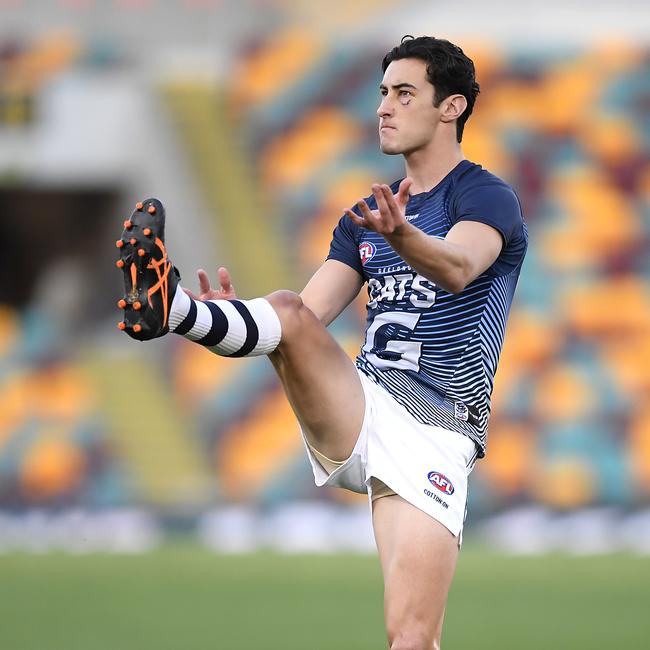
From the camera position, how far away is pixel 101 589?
31.1 feet

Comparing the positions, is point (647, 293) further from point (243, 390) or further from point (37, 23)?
point (37, 23)

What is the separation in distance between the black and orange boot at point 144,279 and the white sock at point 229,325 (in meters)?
0.06

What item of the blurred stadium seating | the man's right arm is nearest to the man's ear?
the man's right arm

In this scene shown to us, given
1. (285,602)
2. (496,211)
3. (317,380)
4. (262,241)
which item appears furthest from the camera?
(262,241)

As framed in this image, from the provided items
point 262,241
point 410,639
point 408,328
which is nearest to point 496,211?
point 408,328

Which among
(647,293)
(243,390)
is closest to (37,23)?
(243,390)

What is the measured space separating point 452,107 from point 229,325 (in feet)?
3.87

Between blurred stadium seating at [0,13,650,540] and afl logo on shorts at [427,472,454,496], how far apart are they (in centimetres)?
847

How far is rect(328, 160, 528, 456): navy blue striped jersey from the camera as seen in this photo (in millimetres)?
4602

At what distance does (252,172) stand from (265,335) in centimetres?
1188

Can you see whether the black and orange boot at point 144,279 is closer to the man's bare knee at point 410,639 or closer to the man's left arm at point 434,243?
the man's left arm at point 434,243

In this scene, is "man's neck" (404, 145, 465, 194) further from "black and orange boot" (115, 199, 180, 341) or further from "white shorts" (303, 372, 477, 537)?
"black and orange boot" (115, 199, 180, 341)

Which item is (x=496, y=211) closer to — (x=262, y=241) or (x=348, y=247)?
(x=348, y=247)

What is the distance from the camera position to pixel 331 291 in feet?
16.2
